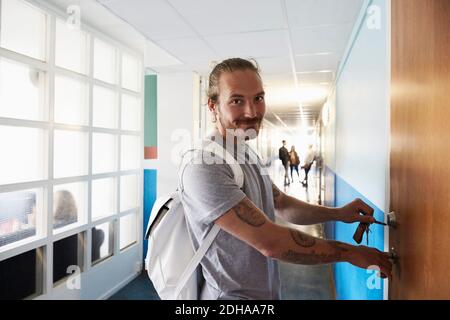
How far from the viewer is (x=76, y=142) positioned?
8.64 ft

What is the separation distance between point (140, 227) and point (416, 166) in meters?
3.23

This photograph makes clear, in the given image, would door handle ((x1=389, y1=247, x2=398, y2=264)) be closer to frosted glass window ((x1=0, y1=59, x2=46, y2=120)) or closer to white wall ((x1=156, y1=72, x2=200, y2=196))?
frosted glass window ((x1=0, y1=59, x2=46, y2=120))

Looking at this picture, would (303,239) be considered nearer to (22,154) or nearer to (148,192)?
(22,154)

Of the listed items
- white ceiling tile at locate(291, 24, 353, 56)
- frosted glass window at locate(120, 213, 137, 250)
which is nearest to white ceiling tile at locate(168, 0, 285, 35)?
white ceiling tile at locate(291, 24, 353, 56)

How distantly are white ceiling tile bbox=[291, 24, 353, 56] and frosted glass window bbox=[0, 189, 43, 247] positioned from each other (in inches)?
92.9

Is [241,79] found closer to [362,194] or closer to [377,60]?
[377,60]

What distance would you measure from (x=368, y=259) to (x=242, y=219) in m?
0.39

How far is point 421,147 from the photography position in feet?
2.52

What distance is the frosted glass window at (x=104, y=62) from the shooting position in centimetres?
287

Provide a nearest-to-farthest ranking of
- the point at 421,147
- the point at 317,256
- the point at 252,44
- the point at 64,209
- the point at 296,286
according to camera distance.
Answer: the point at 421,147
the point at 317,256
the point at 64,209
the point at 252,44
the point at 296,286

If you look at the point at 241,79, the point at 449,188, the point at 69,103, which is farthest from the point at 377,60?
the point at 69,103

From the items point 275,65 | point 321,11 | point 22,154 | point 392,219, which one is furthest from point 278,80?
point 392,219

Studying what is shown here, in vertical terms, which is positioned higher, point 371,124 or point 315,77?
point 315,77

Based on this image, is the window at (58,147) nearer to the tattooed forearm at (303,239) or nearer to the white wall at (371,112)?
the tattooed forearm at (303,239)
